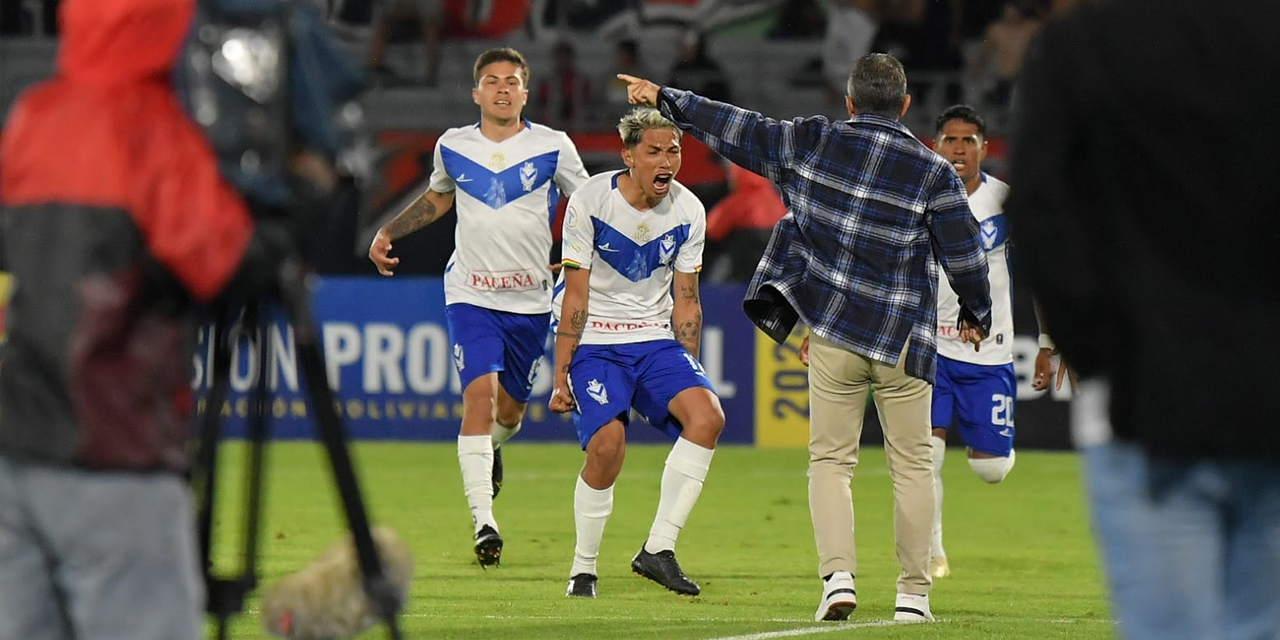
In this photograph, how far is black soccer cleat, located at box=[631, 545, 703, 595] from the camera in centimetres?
821

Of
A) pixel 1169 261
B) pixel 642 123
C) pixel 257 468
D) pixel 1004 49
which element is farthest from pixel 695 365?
pixel 1004 49

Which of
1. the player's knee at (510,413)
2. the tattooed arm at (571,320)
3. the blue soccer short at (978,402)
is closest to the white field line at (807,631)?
the tattooed arm at (571,320)

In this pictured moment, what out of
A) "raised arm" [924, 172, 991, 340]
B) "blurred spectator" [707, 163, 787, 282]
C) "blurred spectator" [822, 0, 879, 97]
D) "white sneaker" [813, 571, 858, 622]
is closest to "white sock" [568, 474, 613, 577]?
"white sneaker" [813, 571, 858, 622]

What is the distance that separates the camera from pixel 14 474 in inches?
125

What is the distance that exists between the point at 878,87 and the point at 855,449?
1380 millimetres

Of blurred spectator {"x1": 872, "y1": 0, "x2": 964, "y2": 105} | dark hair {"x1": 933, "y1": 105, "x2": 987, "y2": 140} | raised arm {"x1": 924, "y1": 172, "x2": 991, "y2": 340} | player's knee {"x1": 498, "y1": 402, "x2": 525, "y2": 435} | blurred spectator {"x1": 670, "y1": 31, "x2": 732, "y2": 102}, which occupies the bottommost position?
player's knee {"x1": 498, "y1": 402, "x2": 525, "y2": 435}

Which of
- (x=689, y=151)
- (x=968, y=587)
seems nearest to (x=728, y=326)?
Answer: (x=689, y=151)

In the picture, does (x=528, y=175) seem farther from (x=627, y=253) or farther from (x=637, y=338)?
(x=637, y=338)

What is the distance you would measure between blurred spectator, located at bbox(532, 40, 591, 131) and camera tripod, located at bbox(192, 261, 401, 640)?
56.2ft

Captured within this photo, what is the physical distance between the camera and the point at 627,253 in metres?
8.61

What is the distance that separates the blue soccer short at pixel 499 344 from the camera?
9836mm

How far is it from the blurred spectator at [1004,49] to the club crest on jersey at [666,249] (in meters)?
13.4

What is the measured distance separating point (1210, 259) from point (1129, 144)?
0.72 ft

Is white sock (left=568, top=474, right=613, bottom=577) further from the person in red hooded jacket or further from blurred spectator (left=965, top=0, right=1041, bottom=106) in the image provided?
blurred spectator (left=965, top=0, right=1041, bottom=106)
